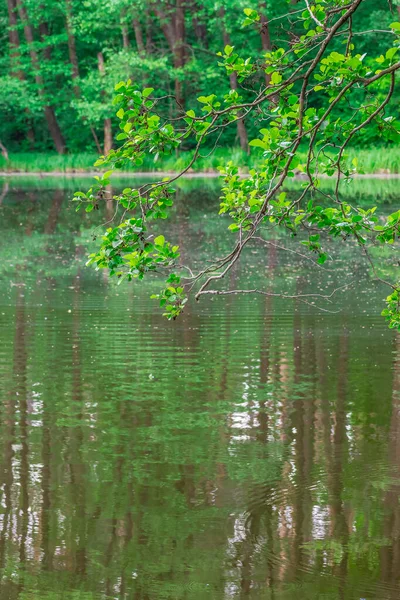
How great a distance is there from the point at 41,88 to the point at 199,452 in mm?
43753

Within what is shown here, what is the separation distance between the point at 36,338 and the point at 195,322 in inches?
72.3

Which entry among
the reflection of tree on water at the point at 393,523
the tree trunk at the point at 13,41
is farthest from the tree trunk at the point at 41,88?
the reflection of tree on water at the point at 393,523

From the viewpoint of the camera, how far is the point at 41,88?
49.4 metres

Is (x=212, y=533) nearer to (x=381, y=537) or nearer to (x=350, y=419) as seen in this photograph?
(x=381, y=537)

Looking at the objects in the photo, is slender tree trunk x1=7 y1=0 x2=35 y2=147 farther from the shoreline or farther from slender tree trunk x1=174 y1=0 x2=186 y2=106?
slender tree trunk x1=174 y1=0 x2=186 y2=106

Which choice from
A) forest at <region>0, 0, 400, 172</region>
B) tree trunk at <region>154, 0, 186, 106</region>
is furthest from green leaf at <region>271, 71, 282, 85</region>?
tree trunk at <region>154, 0, 186, 106</region>

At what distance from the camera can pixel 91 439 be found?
24.7ft

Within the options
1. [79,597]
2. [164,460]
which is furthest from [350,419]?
[79,597]

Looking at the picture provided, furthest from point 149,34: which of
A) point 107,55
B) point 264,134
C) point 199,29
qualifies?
point 264,134

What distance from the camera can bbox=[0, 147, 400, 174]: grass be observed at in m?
36.6

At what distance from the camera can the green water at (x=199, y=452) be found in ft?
17.6

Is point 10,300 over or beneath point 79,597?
over

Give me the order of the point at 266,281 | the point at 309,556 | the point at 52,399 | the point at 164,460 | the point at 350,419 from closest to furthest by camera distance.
Answer: the point at 309,556 < the point at 164,460 < the point at 350,419 < the point at 52,399 < the point at 266,281

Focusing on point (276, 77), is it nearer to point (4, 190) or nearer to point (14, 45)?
point (4, 190)
